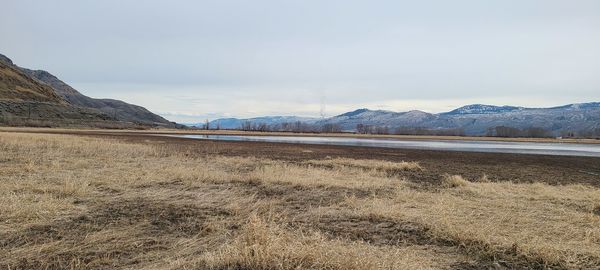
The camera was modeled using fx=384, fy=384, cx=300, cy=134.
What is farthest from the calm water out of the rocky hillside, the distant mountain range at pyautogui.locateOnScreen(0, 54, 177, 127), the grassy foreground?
the rocky hillside

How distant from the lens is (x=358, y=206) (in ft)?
31.9

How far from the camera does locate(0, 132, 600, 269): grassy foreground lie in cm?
539

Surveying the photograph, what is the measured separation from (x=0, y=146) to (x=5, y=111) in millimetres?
91197

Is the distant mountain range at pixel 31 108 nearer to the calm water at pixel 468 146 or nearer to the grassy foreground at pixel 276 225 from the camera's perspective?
the calm water at pixel 468 146

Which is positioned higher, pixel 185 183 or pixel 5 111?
pixel 5 111

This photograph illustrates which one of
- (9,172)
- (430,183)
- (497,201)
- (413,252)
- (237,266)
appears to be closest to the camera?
(237,266)

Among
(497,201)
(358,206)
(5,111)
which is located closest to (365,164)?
(497,201)

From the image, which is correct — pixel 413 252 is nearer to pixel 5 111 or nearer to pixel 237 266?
pixel 237 266

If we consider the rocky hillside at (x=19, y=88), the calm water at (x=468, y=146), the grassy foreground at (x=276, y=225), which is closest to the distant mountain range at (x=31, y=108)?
the rocky hillside at (x=19, y=88)

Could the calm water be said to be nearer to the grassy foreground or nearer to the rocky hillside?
the grassy foreground

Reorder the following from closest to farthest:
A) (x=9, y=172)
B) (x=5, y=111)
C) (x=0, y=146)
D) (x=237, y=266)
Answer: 1. (x=237, y=266)
2. (x=9, y=172)
3. (x=0, y=146)
4. (x=5, y=111)

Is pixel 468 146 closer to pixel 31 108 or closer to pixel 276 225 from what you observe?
pixel 276 225

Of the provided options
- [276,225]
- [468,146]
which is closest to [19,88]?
[468,146]

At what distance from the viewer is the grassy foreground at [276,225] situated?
5.39 metres
